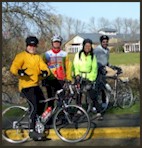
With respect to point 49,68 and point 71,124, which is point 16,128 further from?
point 49,68

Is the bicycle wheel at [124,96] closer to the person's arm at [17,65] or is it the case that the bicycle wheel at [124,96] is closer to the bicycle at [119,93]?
the bicycle at [119,93]

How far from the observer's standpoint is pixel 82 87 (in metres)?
8.08

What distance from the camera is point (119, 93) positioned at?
9906 mm

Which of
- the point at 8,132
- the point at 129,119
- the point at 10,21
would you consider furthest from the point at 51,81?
the point at 10,21

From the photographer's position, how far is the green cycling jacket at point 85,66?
8.01 meters

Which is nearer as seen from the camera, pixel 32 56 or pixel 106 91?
pixel 32 56

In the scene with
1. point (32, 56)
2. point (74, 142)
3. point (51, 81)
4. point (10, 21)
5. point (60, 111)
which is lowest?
point (74, 142)

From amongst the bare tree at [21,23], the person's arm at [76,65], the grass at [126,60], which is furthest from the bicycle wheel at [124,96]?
the grass at [126,60]

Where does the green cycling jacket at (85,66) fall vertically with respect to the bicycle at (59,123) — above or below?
above

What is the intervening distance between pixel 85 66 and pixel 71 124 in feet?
4.61

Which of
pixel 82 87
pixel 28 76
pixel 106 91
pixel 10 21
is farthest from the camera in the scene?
pixel 10 21

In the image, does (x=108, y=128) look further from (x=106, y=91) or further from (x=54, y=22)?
(x=54, y=22)

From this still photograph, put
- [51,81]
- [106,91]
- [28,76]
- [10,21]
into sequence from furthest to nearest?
[10,21] < [106,91] < [51,81] < [28,76]

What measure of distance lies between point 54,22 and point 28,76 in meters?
14.0
